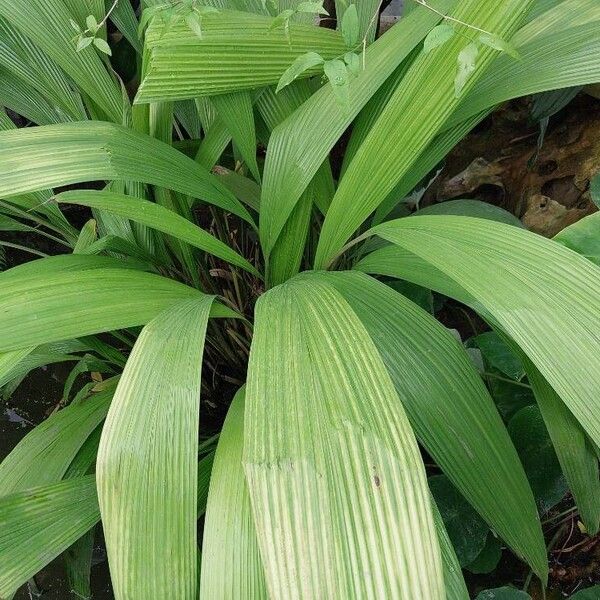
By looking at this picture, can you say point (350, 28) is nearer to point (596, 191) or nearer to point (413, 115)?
point (413, 115)

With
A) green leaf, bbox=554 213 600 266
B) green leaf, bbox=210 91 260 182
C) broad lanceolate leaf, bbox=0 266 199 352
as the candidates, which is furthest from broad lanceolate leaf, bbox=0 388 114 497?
green leaf, bbox=554 213 600 266

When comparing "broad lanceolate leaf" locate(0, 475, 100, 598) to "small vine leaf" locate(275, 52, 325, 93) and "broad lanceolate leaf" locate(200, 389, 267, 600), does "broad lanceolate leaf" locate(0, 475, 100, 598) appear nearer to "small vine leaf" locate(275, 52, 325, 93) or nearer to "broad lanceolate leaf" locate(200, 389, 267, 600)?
"broad lanceolate leaf" locate(200, 389, 267, 600)

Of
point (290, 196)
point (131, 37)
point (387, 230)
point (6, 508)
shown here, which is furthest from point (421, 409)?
point (131, 37)

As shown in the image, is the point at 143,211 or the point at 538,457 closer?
the point at 143,211

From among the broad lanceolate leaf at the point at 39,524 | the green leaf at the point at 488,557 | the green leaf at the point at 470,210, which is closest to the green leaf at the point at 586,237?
the green leaf at the point at 470,210

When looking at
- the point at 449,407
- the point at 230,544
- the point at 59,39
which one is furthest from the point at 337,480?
the point at 59,39
